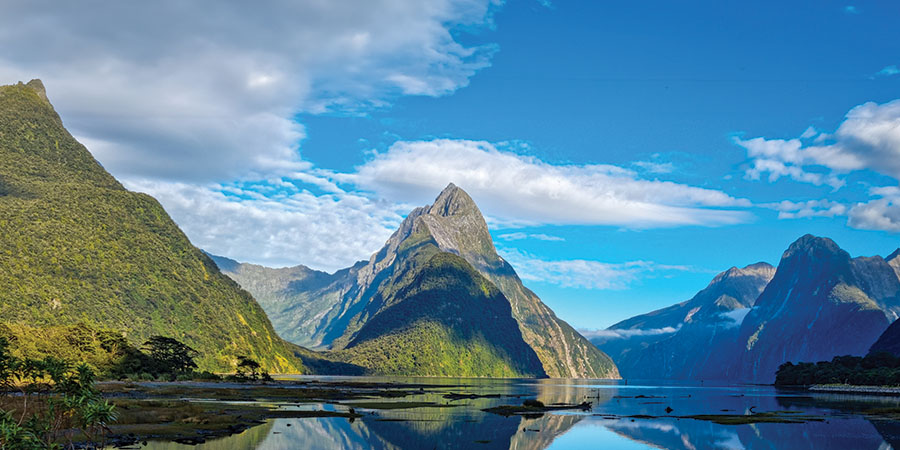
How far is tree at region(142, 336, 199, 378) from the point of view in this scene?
174125mm

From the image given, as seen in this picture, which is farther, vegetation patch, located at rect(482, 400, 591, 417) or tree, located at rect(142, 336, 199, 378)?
tree, located at rect(142, 336, 199, 378)

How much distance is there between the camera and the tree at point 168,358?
174 meters

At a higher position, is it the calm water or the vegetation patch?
the calm water

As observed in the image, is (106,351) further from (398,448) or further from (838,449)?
(838,449)

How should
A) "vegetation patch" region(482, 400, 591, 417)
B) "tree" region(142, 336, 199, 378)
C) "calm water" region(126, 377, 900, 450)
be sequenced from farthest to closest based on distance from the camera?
"tree" region(142, 336, 199, 378) < "vegetation patch" region(482, 400, 591, 417) < "calm water" region(126, 377, 900, 450)

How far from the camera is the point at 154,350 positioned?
607ft

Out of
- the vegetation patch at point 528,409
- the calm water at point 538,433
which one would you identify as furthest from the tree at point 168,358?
the vegetation patch at point 528,409

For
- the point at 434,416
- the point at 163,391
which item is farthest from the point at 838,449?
the point at 163,391

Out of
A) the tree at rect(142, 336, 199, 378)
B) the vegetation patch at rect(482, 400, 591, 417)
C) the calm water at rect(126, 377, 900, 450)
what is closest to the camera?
the calm water at rect(126, 377, 900, 450)

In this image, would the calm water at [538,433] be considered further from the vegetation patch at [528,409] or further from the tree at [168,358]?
the tree at [168,358]

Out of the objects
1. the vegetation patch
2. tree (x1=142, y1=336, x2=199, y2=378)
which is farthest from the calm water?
tree (x1=142, y1=336, x2=199, y2=378)

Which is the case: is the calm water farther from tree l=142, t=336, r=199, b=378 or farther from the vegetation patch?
tree l=142, t=336, r=199, b=378

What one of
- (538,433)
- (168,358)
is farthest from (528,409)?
(168,358)

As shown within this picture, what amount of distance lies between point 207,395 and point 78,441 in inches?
2591
